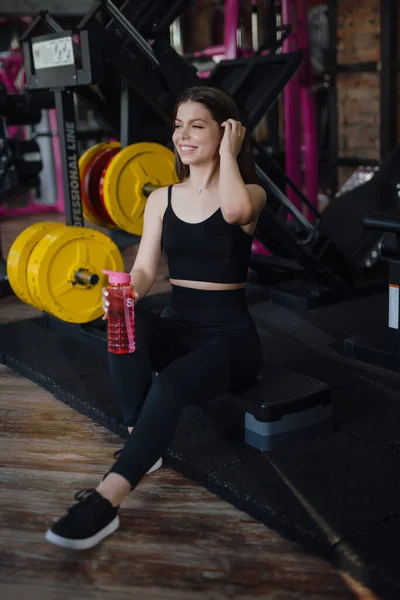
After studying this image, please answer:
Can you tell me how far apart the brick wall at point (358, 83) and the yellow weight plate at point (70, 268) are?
9.25 feet

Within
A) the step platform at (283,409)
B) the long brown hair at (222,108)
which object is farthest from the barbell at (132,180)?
the step platform at (283,409)

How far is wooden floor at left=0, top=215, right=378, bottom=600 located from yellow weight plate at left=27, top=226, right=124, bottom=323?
2.34 ft

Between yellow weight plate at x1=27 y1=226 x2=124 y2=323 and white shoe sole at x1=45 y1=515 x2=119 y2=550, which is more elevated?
yellow weight plate at x1=27 y1=226 x2=124 y2=323

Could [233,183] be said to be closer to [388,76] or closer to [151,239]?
[151,239]

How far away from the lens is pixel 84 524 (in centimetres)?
162

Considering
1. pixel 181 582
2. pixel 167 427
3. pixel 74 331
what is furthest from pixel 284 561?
pixel 74 331

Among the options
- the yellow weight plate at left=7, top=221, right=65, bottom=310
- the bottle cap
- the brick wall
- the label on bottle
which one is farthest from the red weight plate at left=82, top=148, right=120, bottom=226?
the brick wall

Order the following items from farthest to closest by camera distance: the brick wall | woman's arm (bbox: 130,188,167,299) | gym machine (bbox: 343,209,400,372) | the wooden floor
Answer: the brick wall < gym machine (bbox: 343,209,400,372) < woman's arm (bbox: 130,188,167,299) < the wooden floor

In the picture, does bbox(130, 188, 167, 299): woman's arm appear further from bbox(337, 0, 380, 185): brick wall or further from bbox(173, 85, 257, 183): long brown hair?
bbox(337, 0, 380, 185): brick wall

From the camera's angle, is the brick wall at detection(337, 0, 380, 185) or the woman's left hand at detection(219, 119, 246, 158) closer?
the woman's left hand at detection(219, 119, 246, 158)

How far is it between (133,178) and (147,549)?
1.70m

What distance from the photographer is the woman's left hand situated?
1.85 m

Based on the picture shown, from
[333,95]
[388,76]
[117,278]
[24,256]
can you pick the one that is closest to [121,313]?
[117,278]

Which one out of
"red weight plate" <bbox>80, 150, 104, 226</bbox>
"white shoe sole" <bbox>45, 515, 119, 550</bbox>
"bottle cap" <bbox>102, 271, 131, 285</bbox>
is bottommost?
"white shoe sole" <bbox>45, 515, 119, 550</bbox>
